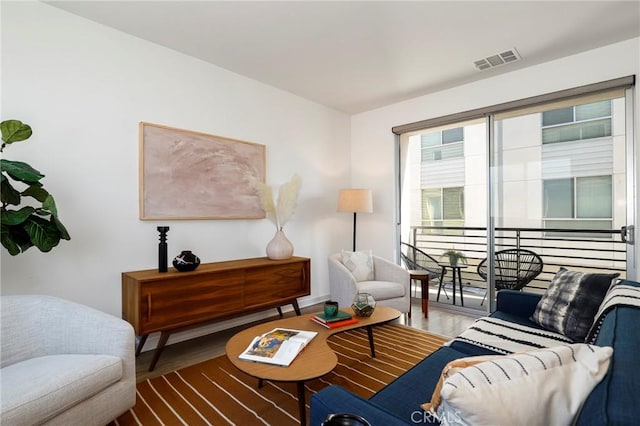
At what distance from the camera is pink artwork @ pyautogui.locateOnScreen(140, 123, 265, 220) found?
284 centimetres

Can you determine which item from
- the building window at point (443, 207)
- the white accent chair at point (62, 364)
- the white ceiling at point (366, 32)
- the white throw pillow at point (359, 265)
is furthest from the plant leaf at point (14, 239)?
the building window at point (443, 207)

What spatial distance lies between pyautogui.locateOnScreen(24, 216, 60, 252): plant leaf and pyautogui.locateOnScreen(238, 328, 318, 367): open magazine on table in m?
1.32

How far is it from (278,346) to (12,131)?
1.97 metres

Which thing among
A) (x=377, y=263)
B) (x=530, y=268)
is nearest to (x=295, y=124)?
(x=377, y=263)

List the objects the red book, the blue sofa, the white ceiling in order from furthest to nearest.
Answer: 1. the white ceiling
2. the red book
3. the blue sofa

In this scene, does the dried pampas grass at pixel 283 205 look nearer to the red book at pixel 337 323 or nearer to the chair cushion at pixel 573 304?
the red book at pixel 337 323

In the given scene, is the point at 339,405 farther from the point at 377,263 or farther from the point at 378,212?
the point at 378,212

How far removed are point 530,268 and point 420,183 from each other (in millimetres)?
1637

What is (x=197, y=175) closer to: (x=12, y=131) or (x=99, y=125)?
(x=99, y=125)

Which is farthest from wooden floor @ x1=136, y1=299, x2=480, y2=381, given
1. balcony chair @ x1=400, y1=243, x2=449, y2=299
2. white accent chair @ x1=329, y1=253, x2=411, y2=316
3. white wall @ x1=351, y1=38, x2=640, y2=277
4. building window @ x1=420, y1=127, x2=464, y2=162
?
building window @ x1=420, y1=127, x2=464, y2=162

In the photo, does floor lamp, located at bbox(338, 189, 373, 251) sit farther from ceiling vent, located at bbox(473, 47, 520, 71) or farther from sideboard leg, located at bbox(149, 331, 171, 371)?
sideboard leg, located at bbox(149, 331, 171, 371)

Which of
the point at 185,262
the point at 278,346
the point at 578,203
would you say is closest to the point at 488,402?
the point at 278,346

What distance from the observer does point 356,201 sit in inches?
164

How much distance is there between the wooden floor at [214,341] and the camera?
253 cm
